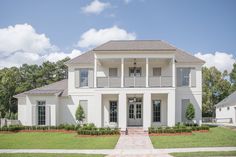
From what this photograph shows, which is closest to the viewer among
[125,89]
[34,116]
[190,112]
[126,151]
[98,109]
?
[126,151]

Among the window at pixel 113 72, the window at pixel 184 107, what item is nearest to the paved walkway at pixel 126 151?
the window at pixel 184 107

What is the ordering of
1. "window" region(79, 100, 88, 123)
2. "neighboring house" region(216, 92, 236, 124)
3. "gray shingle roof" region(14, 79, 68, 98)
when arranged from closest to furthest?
1. "gray shingle roof" region(14, 79, 68, 98)
2. "window" region(79, 100, 88, 123)
3. "neighboring house" region(216, 92, 236, 124)

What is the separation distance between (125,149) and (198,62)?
1434cm

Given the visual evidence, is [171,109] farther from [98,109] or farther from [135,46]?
[135,46]

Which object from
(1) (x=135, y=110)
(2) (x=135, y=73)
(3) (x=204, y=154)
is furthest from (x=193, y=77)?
(3) (x=204, y=154)

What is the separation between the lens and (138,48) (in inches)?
971

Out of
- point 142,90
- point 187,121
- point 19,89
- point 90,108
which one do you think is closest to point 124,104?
point 142,90

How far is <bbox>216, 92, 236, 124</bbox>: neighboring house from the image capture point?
3777cm

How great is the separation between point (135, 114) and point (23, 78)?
37.9 meters

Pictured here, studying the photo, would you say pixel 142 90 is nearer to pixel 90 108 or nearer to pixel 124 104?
pixel 124 104

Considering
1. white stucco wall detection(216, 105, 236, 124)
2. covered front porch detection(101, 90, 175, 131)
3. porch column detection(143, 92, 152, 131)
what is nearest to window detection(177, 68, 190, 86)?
covered front porch detection(101, 90, 175, 131)

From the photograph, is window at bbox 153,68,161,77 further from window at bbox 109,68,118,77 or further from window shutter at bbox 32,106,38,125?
window shutter at bbox 32,106,38,125

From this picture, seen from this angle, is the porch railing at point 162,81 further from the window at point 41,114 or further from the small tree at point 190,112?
the window at point 41,114

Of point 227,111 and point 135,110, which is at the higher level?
point 135,110
